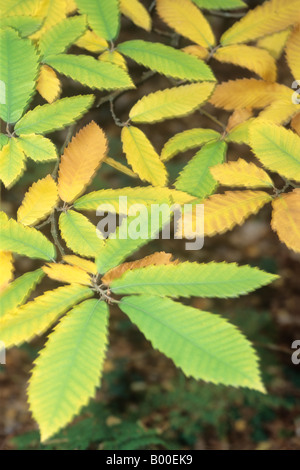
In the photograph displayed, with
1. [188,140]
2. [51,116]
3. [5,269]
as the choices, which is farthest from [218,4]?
[5,269]

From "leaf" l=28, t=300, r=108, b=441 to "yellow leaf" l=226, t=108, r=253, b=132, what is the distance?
48 cm

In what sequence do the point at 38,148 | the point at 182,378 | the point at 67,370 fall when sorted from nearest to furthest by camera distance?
the point at 67,370 → the point at 38,148 → the point at 182,378

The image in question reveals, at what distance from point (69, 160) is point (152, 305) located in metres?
0.32

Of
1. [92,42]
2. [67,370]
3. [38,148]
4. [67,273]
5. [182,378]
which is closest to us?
[67,370]

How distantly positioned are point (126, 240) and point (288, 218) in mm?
249

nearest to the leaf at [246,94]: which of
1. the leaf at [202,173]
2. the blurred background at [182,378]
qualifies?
the leaf at [202,173]

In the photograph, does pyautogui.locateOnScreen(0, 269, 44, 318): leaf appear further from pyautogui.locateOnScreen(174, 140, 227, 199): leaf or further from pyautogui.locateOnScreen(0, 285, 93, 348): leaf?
pyautogui.locateOnScreen(174, 140, 227, 199): leaf

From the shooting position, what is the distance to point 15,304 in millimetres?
610

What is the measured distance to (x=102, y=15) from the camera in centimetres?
78

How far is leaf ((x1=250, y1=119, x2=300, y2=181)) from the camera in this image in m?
0.66

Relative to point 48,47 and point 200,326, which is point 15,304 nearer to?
point 200,326

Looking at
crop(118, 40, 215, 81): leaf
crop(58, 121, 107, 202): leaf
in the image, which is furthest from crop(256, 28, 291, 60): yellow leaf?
crop(58, 121, 107, 202): leaf

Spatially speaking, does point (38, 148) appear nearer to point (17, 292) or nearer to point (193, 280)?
point (17, 292)
